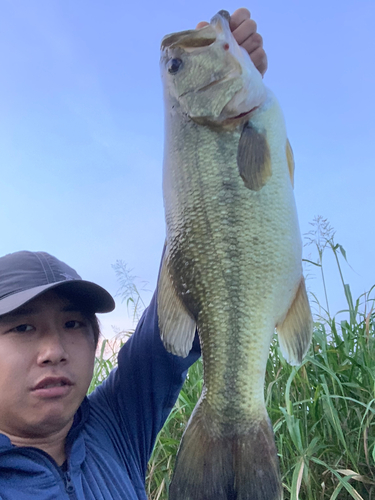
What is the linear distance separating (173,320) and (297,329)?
1.10ft

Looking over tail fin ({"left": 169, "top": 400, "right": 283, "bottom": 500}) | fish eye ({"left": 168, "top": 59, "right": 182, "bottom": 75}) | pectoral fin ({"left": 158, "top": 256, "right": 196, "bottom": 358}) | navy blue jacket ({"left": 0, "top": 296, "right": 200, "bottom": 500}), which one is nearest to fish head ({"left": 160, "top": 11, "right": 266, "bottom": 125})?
fish eye ({"left": 168, "top": 59, "right": 182, "bottom": 75})

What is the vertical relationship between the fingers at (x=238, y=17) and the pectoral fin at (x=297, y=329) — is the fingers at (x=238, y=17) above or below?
above

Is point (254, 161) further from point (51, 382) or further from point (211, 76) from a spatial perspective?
point (51, 382)

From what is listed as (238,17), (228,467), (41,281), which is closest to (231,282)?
(228,467)

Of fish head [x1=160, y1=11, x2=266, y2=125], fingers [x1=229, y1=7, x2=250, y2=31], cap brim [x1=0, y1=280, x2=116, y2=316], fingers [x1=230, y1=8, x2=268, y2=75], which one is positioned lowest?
cap brim [x1=0, y1=280, x2=116, y2=316]

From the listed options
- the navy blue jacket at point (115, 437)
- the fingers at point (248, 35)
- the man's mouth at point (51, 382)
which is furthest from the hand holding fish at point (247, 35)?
the man's mouth at point (51, 382)

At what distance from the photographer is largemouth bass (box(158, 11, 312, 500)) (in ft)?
3.54

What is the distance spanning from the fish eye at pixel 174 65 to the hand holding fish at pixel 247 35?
0.14m

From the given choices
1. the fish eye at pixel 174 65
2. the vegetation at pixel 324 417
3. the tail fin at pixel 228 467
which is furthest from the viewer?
the vegetation at pixel 324 417

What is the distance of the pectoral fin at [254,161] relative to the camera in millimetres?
1182

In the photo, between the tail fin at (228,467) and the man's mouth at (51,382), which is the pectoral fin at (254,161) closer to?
the tail fin at (228,467)

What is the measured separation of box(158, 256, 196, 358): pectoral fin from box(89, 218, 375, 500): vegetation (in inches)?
47.2

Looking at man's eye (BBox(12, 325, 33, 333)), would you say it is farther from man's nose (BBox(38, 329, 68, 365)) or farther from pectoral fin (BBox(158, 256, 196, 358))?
pectoral fin (BBox(158, 256, 196, 358))

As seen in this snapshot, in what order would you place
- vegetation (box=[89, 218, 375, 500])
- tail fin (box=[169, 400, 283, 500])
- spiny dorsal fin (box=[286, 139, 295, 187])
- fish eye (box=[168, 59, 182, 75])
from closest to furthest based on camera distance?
tail fin (box=[169, 400, 283, 500]) < spiny dorsal fin (box=[286, 139, 295, 187]) < fish eye (box=[168, 59, 182, 75]) < vegetation (box=[89, 218, 375, 500])
